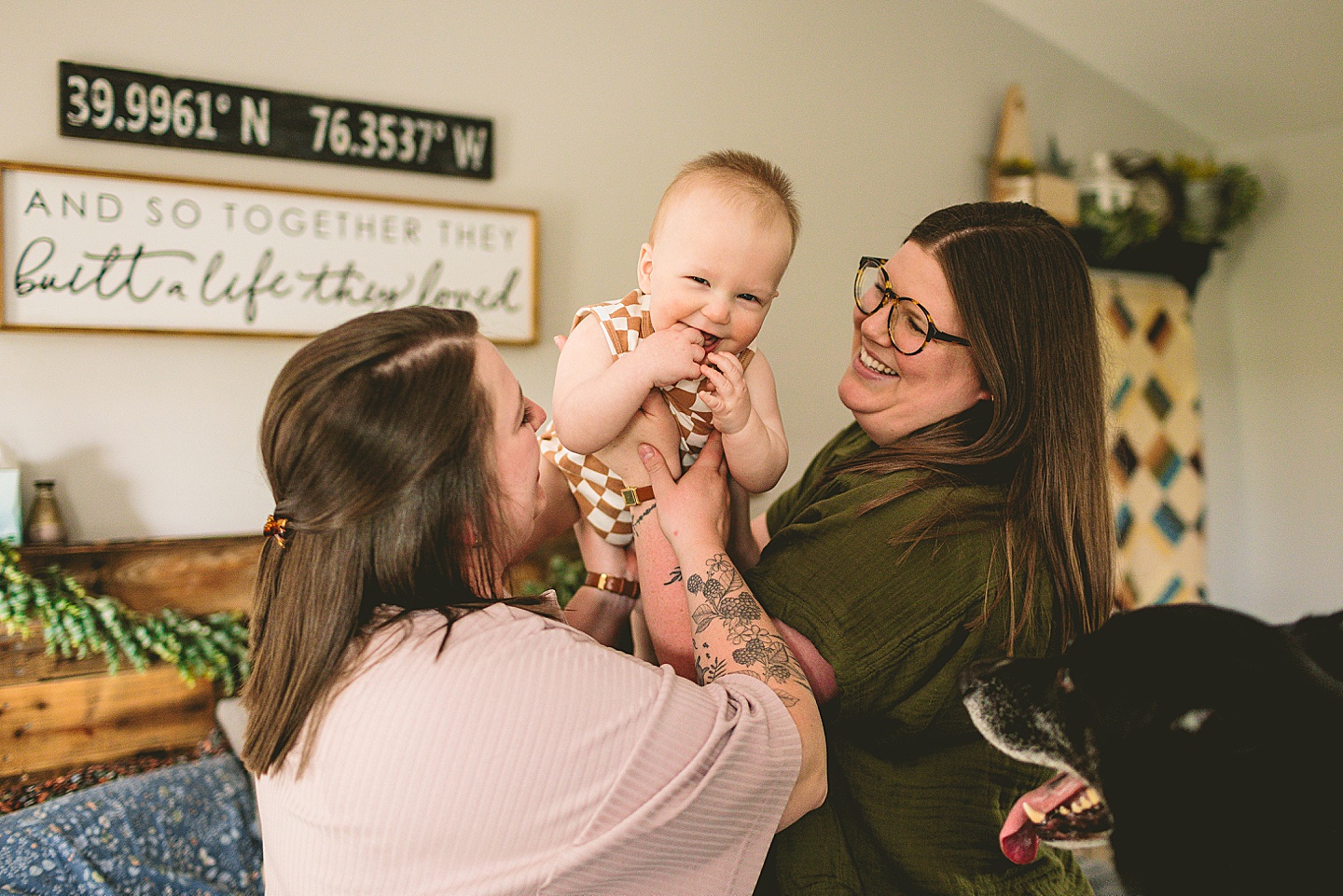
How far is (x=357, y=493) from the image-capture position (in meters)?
0.95

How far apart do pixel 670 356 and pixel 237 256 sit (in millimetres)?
1750

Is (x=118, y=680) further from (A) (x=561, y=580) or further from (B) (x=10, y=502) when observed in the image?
(A) (x=561, y=580)

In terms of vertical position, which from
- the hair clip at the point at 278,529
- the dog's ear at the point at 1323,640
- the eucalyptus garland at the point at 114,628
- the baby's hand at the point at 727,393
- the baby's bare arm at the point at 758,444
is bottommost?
the eucalyptus garland at the point at 114,628

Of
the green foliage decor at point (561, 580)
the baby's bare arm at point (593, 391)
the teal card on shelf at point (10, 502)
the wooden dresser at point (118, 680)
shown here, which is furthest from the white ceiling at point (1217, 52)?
the teal card on shelf at point (10, 502)

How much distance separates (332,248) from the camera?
2666 millimetres

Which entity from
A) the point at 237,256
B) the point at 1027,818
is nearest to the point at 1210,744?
the point at 1027,818

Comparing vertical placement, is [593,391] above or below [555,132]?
below

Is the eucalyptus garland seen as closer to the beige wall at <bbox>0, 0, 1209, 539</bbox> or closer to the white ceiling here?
the beige wall at <bbox>0, 0, 1209, 539</bbox>

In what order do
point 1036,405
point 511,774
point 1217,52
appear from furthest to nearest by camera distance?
1. point 1217,52
2. point 1036,405
3. point 511,774

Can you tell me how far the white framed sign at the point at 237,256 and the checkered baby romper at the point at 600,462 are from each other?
144cm

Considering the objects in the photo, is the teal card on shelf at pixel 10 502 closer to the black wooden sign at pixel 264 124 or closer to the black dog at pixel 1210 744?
the black wooden sign at pixel 264 124

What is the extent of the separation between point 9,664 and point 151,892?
74 centimetres

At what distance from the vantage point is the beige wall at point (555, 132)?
2428mm

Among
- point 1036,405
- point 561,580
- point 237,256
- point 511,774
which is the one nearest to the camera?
point 511,774
